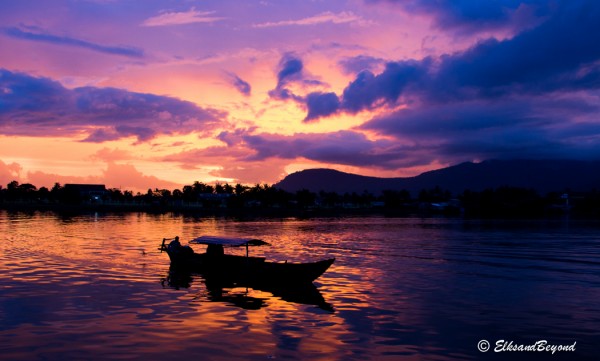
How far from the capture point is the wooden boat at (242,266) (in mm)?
29311

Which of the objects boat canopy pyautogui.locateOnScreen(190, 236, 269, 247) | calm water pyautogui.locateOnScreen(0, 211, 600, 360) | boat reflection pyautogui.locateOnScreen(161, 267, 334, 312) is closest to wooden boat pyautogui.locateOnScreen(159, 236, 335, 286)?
boat canopy pyautogui.locateOnScreen(190, 236, 269, 247)

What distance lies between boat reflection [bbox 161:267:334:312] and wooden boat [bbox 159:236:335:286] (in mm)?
488

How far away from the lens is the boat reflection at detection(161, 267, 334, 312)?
1007 inches

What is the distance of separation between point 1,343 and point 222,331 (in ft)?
26.4

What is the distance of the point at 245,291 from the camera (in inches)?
1136

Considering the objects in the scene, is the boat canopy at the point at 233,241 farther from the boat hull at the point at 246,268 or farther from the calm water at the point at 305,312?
the calm water at the point at 305,312

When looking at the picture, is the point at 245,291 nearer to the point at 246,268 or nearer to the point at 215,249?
the point at 246,268

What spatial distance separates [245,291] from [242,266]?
305 cm

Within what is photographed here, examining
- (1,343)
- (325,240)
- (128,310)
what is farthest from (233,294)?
(325,240)

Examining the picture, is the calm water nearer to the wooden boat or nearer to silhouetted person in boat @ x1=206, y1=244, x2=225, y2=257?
the wooden boat

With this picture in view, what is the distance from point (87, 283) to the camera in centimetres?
2995

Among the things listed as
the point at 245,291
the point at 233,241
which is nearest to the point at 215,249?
the point at 233,241

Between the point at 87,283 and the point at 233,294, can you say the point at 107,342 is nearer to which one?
the point at 233,294

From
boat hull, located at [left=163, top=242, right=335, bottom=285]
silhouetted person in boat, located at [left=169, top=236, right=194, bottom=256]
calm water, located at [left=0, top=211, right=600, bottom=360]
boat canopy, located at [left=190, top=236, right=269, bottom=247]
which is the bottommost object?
calm water, located at [left=0, top=211, right=600, bottom=360]
